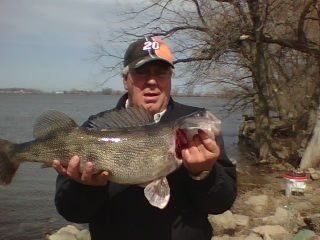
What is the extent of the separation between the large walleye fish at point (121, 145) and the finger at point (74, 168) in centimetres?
5

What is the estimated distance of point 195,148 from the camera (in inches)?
104

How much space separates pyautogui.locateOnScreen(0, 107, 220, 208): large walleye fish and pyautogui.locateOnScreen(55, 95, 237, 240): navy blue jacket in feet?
0.42

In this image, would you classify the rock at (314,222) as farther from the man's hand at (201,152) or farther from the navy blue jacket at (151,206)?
the man's hand at (201,152)

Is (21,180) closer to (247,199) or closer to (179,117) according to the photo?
(247,199)

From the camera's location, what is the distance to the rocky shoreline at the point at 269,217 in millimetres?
7389

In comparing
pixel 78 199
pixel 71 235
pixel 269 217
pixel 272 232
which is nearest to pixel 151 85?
pixel 78 199

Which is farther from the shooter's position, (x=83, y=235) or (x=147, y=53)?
(x=83, y=235)

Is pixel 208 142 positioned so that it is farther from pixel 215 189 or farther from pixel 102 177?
pixel 102 177

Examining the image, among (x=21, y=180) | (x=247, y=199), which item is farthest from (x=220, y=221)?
(x=21, y=180)

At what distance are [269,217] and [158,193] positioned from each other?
641 cm

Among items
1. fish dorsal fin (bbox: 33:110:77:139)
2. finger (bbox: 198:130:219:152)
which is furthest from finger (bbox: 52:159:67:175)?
finger (bbox: 198:130:219:152)

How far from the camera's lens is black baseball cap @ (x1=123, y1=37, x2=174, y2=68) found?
295cm

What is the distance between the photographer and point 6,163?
10.4ft

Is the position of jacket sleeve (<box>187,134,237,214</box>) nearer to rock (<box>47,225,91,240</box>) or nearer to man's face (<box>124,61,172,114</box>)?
man's face (<box>124,61,172,114</box>)
